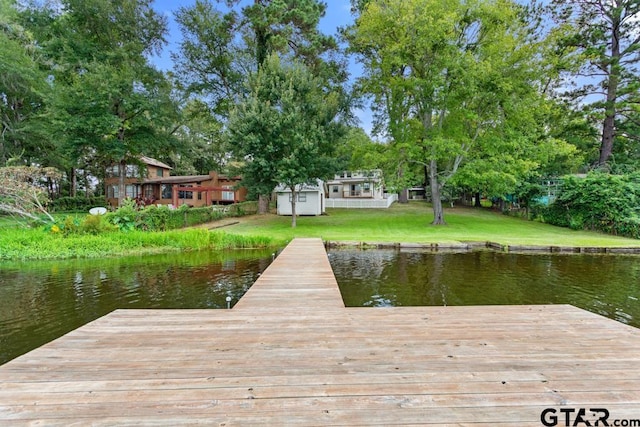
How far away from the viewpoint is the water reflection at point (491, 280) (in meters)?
6.59

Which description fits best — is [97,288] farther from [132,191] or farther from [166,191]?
[132,191]

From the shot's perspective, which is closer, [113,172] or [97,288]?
[97,288]

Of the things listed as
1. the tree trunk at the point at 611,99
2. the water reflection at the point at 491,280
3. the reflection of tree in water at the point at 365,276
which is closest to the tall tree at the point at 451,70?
the tree trunk at the point at 611,99

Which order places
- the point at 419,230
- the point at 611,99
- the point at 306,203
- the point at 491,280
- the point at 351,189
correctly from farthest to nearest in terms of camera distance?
the point at 351,189
the point at 306,203
the point at 611,99
the point at 419,230
the point at 491,280

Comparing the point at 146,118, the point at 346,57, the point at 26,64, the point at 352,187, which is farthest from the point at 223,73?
the point at 352,187

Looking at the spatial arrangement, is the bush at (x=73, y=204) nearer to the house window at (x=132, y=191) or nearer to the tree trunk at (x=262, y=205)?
the house window at (x=132, y=191)

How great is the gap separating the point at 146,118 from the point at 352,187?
21200 mm

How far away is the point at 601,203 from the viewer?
16.6 m

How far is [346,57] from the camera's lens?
23.6 meters

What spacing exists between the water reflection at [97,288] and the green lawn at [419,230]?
5.74 metres

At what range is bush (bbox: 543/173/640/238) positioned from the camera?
1579 cm

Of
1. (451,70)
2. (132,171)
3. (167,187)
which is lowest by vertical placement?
(167,187)

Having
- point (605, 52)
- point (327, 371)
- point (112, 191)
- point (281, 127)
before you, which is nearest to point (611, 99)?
point (605, 52)

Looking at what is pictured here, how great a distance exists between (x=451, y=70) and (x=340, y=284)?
14.9m
